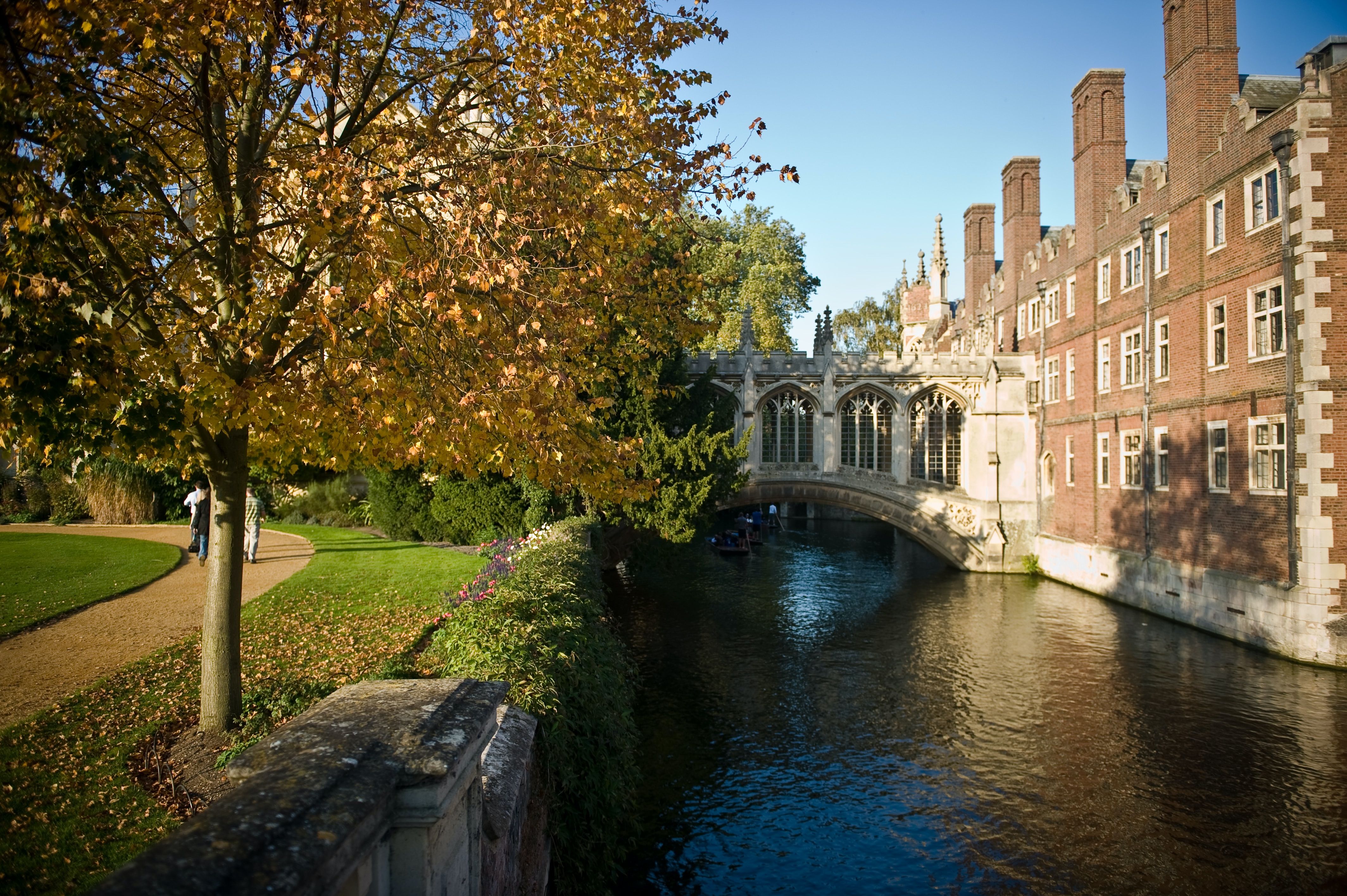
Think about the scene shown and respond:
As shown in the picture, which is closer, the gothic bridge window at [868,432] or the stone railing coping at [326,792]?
the stone railing coping at [326,792]

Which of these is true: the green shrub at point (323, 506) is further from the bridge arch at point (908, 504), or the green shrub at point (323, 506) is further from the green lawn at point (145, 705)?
the bridge arch at point (908, 504)

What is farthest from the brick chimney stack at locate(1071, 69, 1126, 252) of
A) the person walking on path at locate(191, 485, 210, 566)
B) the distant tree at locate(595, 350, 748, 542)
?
the person walking on path at locate(191, 485, 210, 566)

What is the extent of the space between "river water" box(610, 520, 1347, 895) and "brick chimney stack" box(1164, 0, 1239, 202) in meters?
12.1

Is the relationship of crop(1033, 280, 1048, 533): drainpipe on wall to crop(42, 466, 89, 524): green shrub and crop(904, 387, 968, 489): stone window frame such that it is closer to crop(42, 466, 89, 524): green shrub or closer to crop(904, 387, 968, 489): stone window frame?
crop(904, 387, 968, 489): stone window frame

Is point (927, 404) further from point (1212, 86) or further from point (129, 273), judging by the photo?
point (129, 273)

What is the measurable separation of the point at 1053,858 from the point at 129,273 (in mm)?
11092

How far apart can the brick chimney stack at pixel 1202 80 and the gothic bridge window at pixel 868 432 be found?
516 inches

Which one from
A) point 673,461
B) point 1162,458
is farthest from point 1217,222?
point 673,461

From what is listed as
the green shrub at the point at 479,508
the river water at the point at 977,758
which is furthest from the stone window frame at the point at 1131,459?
the green shrub at the point at 479,508

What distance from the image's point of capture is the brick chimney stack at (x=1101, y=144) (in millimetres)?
27031

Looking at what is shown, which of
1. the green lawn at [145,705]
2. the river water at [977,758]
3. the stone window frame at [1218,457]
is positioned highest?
the stone window frame at [1218,457]

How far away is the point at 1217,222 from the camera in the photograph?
67.0 ft

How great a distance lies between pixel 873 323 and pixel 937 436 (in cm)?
3639

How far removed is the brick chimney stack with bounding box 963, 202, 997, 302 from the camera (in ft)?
133
